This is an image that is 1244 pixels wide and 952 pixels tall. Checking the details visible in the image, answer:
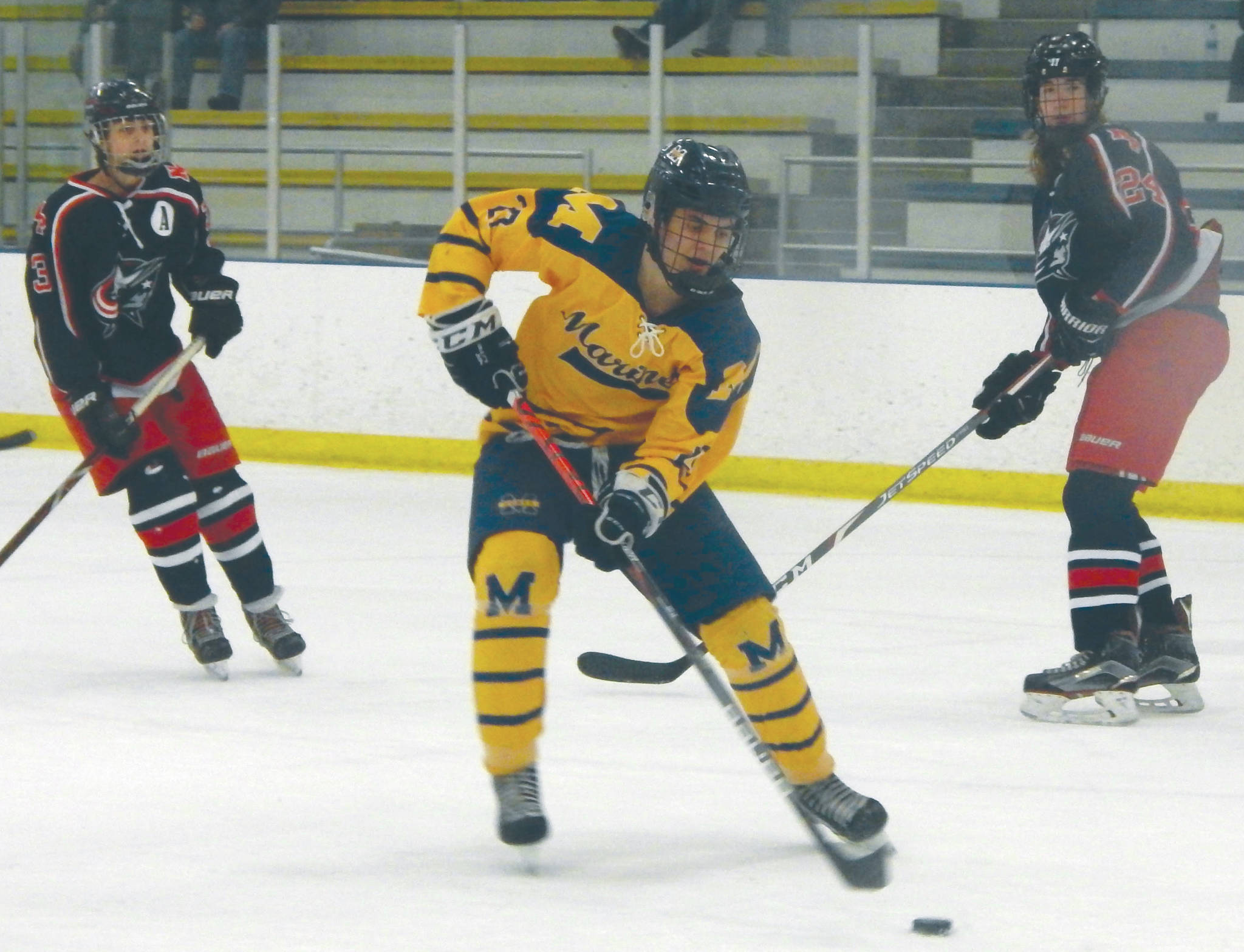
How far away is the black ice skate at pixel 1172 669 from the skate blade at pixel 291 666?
145cm

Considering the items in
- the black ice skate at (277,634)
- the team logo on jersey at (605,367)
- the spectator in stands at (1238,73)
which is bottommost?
the black ice skate at (277,634)

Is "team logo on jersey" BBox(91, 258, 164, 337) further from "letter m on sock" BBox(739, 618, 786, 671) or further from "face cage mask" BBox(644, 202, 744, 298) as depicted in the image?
"letter m on sock" BBox(739, 618, 786, 671)

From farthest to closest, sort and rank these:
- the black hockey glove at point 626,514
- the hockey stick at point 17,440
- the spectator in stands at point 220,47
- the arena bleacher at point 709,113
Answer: the spectator in stands at point 220,47
the arena bleacher at point 709,113
the hockey stick at point 17,440
the black hockey glove at point 626,514

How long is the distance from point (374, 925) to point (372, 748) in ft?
2.80

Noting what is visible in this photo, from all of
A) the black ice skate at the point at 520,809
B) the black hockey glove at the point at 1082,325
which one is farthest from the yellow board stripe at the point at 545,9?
the black ice skate at the point at 520,809

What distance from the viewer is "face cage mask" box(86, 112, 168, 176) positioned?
11.0ft

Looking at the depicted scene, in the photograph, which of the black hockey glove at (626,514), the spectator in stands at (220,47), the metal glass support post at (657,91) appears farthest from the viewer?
the spectator in stands at (220,47)

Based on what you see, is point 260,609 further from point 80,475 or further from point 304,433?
point 304,433

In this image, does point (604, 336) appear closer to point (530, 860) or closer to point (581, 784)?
point (530, 860)

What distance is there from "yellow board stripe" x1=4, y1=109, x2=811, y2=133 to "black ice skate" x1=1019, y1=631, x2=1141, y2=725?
3.37m

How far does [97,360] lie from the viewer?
3375 mm

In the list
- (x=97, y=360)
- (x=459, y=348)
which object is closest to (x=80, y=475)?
(x=97, y=360)

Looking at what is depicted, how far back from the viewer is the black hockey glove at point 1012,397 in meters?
3.28

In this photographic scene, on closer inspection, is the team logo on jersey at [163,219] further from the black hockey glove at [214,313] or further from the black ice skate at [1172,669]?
the black ice skate at [1172,669]
